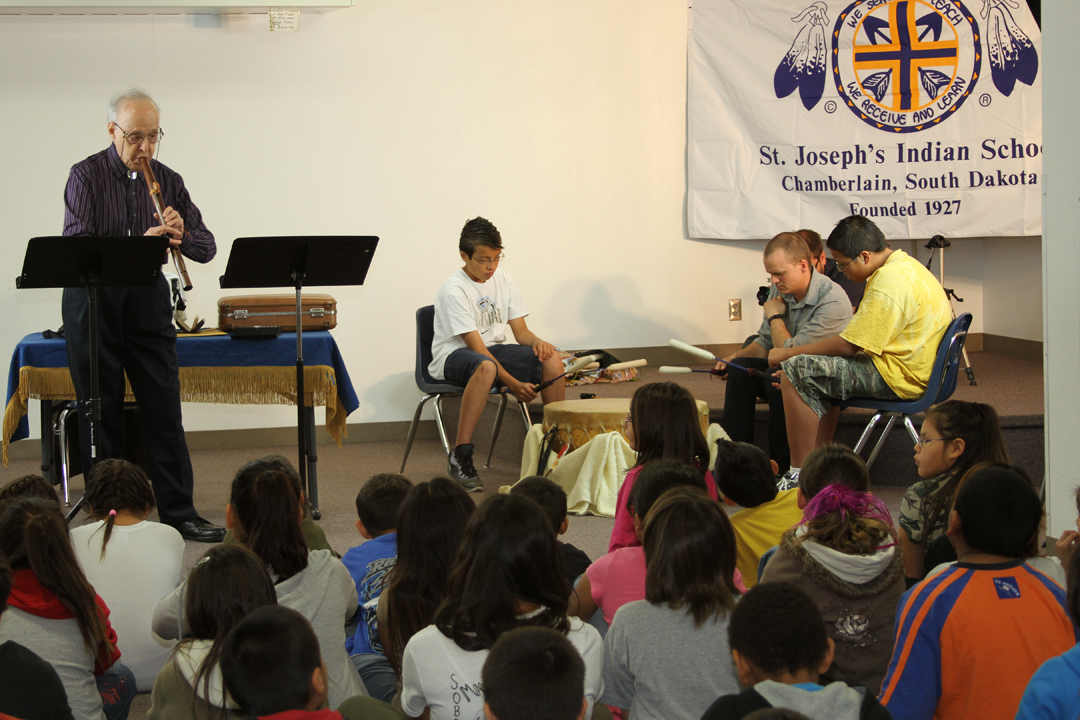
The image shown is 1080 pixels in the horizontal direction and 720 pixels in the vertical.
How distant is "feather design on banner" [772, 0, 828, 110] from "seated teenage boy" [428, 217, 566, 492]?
2266 millimetres

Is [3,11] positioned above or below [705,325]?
above

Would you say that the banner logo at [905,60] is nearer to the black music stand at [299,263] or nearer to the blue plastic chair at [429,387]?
the blue plastic chair at [429,387]

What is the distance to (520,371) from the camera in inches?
178

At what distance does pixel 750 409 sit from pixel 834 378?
1.61 feet

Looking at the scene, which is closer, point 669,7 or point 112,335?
point 112,335

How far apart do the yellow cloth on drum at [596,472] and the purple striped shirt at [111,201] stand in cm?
156

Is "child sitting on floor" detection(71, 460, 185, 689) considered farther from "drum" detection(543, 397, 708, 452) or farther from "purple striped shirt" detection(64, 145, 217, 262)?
"drum" detection(543, 397, 708, 452)

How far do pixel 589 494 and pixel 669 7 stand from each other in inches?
120

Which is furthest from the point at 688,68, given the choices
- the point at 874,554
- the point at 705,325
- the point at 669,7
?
the point at 874,554

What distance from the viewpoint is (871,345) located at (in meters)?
3.82

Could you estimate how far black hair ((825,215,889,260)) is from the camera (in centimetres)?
389

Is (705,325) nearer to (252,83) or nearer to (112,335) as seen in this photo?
(252,83)

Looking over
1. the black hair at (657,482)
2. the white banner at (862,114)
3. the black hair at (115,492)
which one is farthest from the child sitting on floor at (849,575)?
the white banner at (862,114)

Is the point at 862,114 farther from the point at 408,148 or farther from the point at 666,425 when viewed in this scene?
the point at 666,425
